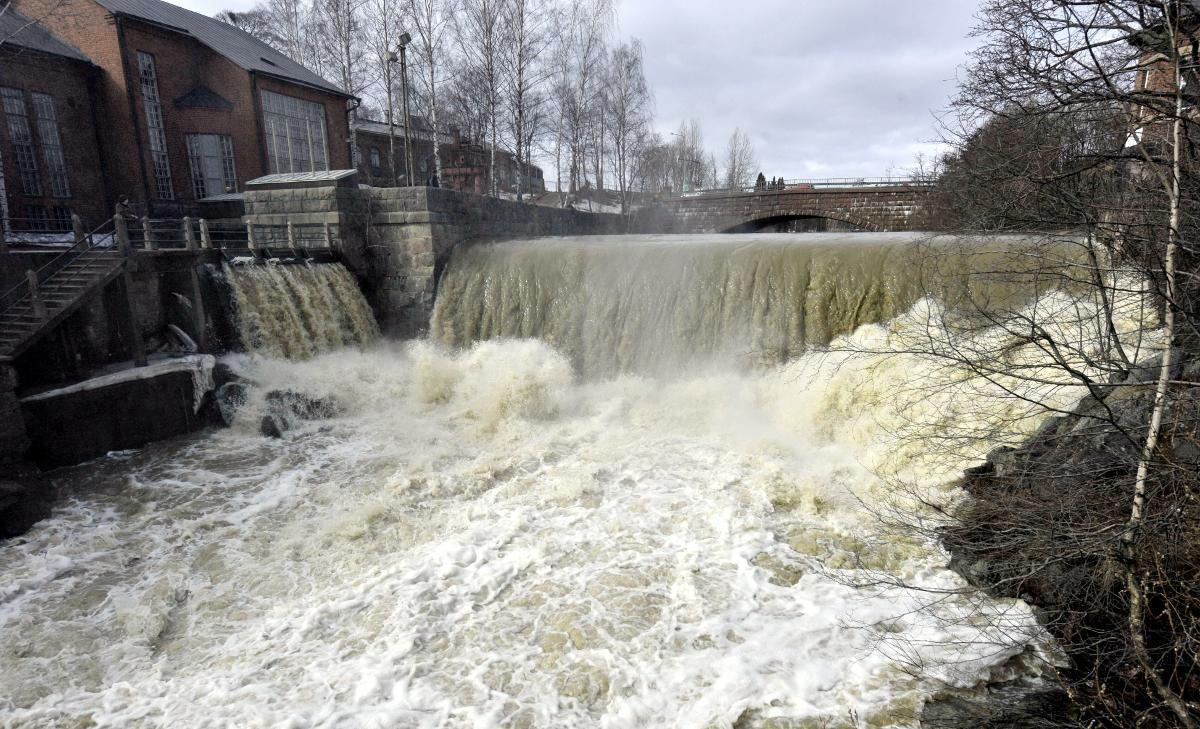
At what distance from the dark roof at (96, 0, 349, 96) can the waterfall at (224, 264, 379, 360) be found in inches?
581

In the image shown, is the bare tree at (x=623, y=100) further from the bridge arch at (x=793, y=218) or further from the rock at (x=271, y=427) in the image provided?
the rock at (x=271, y=427)

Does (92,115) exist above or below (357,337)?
above

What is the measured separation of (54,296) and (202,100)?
54.6ft

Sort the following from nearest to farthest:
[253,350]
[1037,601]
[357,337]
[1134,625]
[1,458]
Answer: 1. [1134,625]
2. [1037,601]
3. [1,458]
4. [253,350]
5. [357,337]

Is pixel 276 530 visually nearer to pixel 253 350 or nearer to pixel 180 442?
pixel 180 442

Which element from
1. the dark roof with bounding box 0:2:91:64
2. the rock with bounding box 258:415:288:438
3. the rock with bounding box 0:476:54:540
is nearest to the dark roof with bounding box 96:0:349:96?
the dark roof with bounding box 0:2:91:64

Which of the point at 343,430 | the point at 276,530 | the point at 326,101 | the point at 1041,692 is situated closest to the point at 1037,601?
the point at 1041,692

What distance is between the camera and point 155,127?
21.3 m

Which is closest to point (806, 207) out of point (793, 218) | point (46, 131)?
point (793, 218)

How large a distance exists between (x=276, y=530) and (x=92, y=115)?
20485 millimetres

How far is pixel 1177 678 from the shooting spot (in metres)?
3.69

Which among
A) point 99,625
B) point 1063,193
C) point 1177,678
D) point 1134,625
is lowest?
point 99,625

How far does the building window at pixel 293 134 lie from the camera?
950 inches

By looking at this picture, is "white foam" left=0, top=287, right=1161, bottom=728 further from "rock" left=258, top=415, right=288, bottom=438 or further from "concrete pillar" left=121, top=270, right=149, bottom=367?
"concrete pillar" left=121, top=270, right=149, bottom=367
